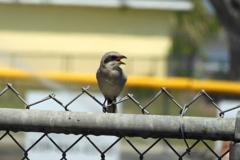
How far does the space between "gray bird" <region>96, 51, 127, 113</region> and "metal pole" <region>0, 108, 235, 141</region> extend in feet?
4.22

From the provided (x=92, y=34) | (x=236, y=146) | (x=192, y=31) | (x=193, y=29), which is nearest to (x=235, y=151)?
(x=236, y=146)

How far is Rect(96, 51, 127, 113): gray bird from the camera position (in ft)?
11.4

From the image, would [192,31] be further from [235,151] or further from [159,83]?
[235,151]

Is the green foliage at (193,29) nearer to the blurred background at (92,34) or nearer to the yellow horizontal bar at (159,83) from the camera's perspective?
the blurred background at (92,34)

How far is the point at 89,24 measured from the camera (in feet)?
57.1

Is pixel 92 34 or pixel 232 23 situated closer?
pixel 232 23

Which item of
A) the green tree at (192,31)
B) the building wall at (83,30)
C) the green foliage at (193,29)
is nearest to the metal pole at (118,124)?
the green tree at (192,31)

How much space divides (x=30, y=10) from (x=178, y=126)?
51.2ft

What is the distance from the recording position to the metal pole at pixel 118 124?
2047mm

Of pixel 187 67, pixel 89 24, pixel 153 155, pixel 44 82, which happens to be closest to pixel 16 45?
pixel 89 24

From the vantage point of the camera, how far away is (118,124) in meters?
2.10

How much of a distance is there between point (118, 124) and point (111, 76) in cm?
154

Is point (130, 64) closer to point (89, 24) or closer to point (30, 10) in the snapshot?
point (89, 24)

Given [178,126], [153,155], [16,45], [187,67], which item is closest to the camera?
[178,126]
